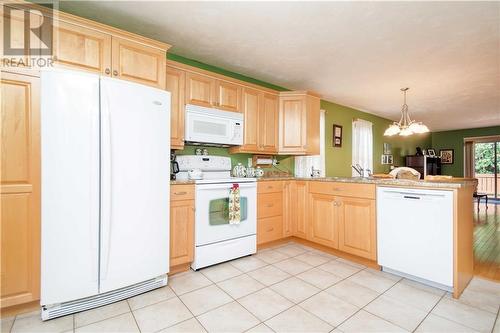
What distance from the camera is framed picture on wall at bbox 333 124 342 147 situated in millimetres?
4711

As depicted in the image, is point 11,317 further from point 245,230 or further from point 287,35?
point 287,35

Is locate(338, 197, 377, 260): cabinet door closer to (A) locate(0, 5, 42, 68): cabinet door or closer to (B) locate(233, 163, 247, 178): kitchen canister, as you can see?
(B) locate(233, 163, 247, 178): kitchen canister

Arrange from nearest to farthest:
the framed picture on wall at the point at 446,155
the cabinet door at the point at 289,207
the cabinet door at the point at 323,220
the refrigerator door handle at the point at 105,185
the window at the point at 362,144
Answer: the refrigerator door handle at the point at 105,185, the cabinet door at the point at 323,220, the cabinet door at the point at 289,207, the window at the point at 362,144, the framed picture on wall at the point at 446,155

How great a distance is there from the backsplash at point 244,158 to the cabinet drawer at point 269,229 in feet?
2.85

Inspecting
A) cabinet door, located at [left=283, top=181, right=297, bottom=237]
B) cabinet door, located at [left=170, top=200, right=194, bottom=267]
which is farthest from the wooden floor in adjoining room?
cabinet door, located at [left=170, top=200, right=194, bottom=267]

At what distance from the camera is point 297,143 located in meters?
3.46

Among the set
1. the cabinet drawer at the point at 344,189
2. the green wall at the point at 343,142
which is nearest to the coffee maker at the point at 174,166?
the green wall at the point at 343,142

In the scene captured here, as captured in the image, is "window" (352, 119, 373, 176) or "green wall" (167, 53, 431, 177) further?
"window" (352, 119, 373, 176)

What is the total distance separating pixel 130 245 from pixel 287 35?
7.81 feet

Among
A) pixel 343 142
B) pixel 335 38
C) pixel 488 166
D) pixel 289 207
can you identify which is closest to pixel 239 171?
pixel 289 207

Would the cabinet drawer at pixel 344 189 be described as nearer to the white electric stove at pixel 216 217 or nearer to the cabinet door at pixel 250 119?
the white electric stove at pixel 216 217

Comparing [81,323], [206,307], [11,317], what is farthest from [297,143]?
[11,317]

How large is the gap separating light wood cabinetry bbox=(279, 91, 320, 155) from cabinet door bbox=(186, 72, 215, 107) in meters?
1.17

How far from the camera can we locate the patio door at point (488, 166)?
7.54m
